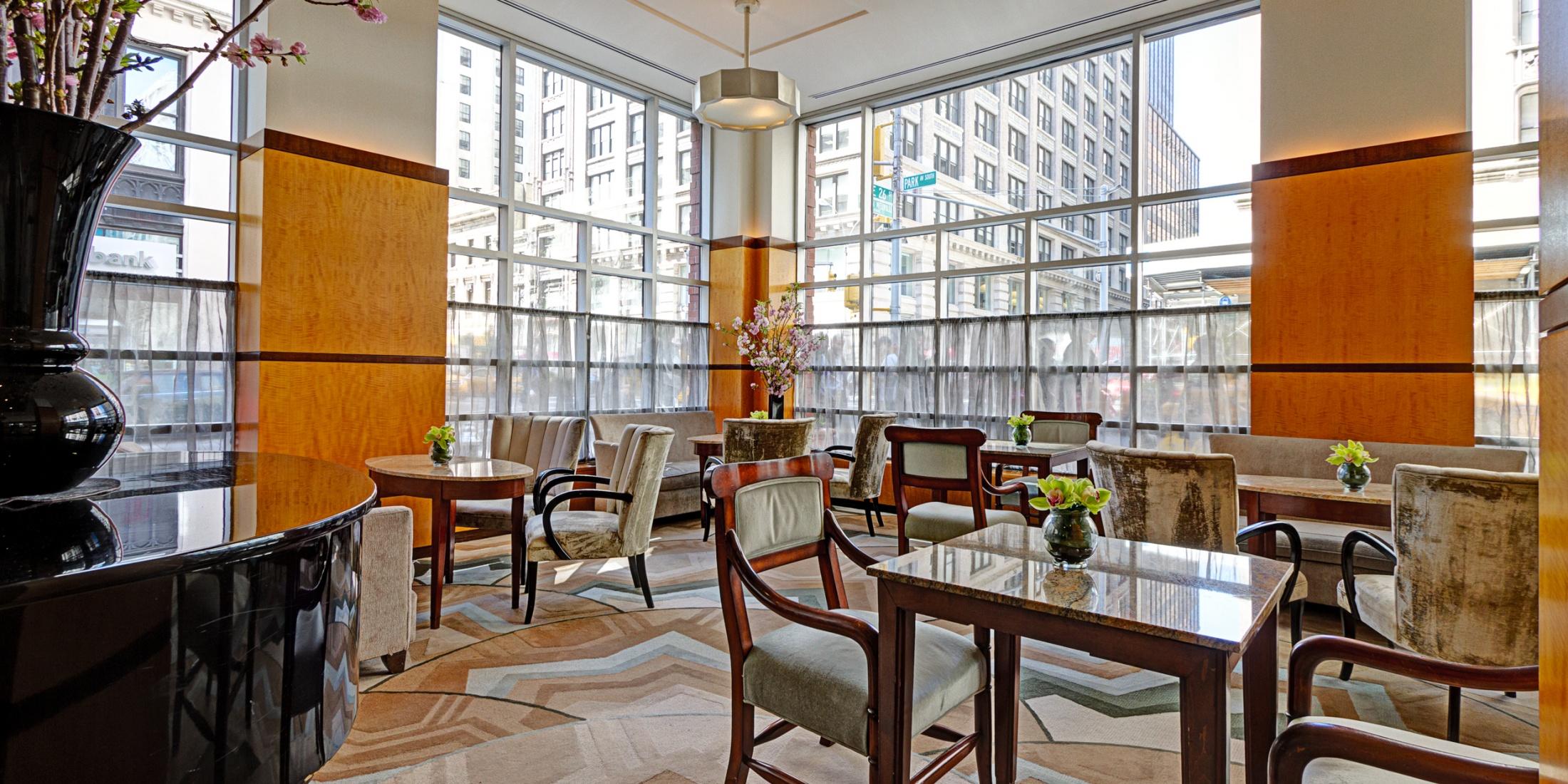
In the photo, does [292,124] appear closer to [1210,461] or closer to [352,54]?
[352,54]

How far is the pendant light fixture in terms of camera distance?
506 cm

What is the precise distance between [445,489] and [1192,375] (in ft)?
16.9

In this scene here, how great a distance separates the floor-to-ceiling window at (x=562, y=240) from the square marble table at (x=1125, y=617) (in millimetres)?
4884

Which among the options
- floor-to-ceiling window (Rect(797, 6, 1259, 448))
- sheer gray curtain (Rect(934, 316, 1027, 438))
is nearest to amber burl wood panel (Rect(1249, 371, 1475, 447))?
floor-to-ceiling window (Rect(797, 6, 1259, 448))

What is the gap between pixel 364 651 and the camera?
3113mm

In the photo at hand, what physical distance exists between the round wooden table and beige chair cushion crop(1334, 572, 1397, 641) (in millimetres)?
3811

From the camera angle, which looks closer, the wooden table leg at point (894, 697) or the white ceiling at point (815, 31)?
the wooden table leg at point (894, 697)

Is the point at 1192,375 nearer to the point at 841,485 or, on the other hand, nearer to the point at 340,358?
the point at 841,485

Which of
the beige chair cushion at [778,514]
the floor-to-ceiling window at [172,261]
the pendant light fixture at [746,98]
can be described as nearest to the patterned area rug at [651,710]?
the beige chair cushion at [778,514]

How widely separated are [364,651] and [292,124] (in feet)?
11.2

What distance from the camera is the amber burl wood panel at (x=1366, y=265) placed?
14.5ft

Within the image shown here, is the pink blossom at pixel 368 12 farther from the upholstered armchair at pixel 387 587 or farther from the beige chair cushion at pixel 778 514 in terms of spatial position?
the upholstered armchair at pixel 387 587

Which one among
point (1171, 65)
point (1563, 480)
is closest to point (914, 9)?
point (1171, 65)

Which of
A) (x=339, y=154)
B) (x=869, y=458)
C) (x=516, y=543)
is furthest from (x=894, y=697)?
(x=339, y=154)
